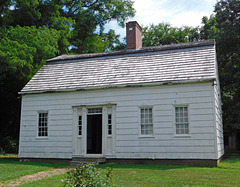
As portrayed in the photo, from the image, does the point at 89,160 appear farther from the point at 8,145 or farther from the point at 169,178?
the point at 8,145

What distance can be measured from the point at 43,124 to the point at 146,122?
6.07 metres

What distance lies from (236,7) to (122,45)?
19557 millimetres

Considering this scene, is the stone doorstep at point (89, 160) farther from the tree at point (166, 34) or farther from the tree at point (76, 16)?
the tree at point (166, 34)

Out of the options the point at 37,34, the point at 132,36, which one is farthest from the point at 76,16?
the point at 132,36

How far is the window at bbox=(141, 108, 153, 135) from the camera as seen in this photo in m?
14.9

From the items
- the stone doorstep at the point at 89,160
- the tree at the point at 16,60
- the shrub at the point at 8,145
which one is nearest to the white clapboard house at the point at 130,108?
the stone doorstep at the point at 89,160

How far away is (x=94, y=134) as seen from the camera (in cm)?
1823

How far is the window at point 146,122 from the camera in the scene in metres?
14.9

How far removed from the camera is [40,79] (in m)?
Answer: 18.0

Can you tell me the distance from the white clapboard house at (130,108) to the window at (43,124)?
57 millimetres

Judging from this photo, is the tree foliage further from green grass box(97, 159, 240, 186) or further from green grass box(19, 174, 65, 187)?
green grass box(97, 159, 240, 186)

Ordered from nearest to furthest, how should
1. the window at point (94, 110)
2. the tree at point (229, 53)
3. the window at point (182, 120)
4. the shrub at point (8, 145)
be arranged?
the window at point (182, 120) < the window at point (94, 110) < the shrub at point (8, 145) < the tree at point (229, 53)

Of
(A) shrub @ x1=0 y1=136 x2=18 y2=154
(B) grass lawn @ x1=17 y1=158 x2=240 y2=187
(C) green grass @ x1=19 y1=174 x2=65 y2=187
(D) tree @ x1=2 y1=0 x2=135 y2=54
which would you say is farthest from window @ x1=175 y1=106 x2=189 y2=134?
(D) tree @ x1=2 y1=0 x2=135 y2=54

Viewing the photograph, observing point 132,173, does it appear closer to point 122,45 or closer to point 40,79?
point 40,79
